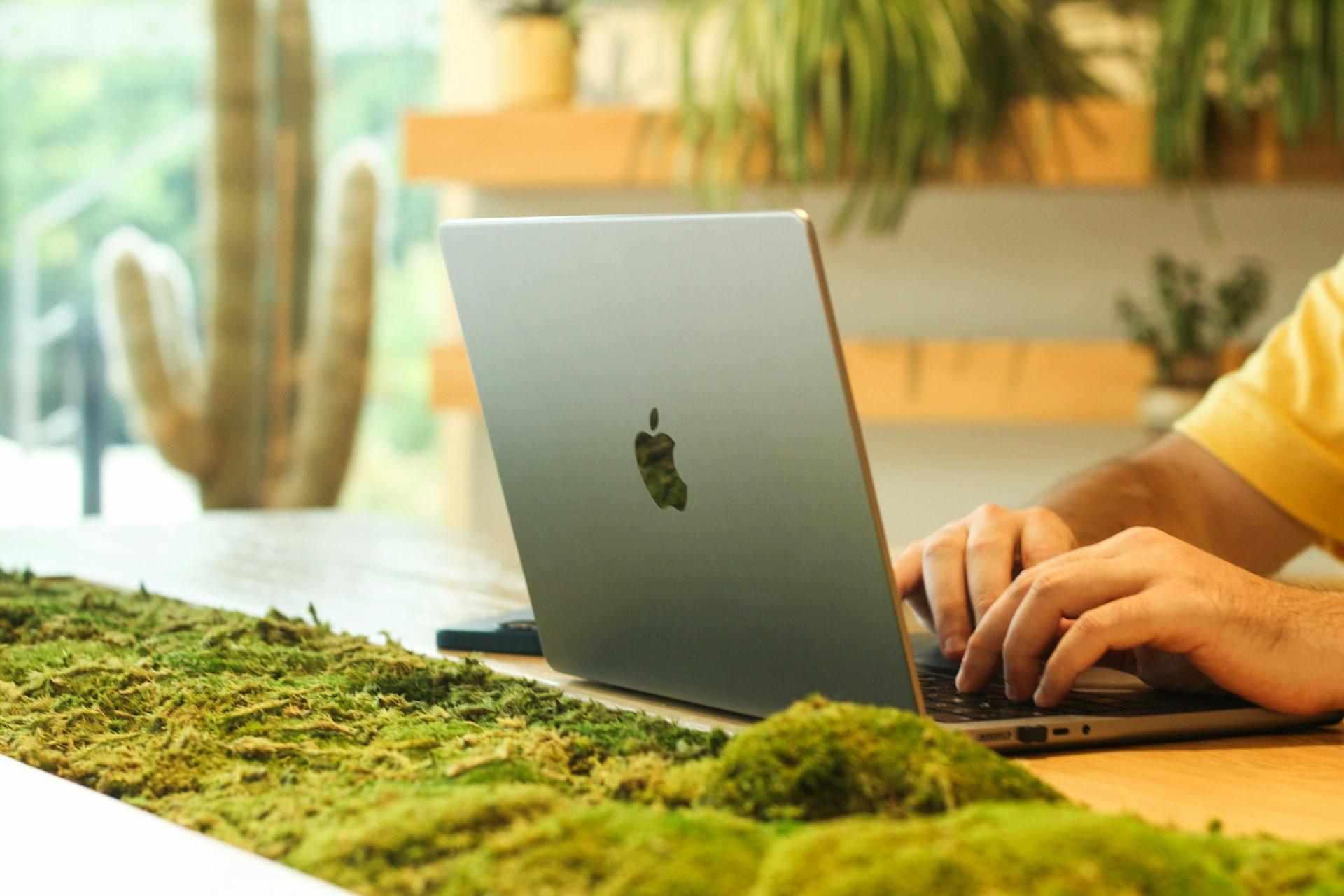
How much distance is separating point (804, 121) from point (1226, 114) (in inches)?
27.4

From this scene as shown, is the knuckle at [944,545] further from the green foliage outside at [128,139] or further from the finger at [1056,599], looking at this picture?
the green foliage outside at [128,139]

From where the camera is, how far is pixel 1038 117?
2.38 meters

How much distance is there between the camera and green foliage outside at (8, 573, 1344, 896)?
16.2 inches

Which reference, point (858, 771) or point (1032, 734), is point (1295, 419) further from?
point (858, 771)

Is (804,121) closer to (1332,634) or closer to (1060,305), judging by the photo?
(1060,305)

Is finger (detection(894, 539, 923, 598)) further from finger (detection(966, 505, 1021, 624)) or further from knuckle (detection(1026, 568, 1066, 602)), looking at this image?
knuckle (detection(1026, 568, 1066, 602))

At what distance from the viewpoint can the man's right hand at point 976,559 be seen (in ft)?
2.63

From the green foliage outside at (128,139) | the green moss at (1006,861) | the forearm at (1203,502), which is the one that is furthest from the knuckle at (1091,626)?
the green foliage outside at (128,139)

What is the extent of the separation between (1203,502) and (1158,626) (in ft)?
2.33

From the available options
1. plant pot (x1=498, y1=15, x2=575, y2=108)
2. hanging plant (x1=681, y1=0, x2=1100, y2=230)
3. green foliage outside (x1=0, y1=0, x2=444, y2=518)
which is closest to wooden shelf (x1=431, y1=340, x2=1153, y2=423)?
hanging plant (x1=681, y1=0, x2=1100, y2=230)

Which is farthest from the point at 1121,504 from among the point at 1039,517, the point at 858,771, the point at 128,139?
the point at 128,139

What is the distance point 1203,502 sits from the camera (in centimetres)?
134

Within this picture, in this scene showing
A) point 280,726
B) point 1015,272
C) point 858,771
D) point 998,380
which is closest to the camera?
point 858,771

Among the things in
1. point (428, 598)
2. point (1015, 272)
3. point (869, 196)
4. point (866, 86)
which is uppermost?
point (866, 86)
